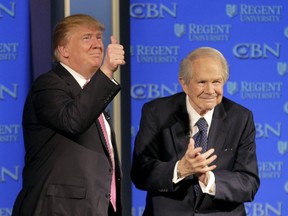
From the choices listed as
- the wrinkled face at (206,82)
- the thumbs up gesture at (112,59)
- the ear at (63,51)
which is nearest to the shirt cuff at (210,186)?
the wrinkled face at (206,82)

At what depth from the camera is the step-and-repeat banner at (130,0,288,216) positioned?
434cm

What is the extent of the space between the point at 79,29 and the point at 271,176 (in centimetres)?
206

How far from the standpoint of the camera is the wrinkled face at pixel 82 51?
2842mm

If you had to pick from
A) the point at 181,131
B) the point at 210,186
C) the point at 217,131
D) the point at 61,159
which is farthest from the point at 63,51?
the point at 210,186

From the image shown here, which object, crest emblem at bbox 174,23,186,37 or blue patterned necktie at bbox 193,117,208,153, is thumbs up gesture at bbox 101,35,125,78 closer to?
blue patterned necktie at bbox 193,117,208,153

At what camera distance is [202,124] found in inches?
108

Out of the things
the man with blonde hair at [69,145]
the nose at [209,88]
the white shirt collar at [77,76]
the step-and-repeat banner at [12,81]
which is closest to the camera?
the man with blonde hair at [69,145]

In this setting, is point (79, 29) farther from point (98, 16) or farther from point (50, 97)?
point (98, 16)

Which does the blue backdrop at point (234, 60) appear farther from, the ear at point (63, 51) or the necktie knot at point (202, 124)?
the necktie knot at point (202, 124)

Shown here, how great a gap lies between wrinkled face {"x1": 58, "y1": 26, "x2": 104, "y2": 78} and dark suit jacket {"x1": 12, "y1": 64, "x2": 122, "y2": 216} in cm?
13

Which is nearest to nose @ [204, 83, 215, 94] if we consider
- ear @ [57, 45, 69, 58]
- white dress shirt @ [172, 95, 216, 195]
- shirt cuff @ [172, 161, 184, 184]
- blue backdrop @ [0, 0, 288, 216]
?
white dress shirt @ [172, 95, 216, 195]

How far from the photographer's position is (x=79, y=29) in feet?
9.43

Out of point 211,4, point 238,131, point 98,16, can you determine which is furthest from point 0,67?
point 238,131

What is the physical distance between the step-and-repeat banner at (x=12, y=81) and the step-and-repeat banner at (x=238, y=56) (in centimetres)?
68
